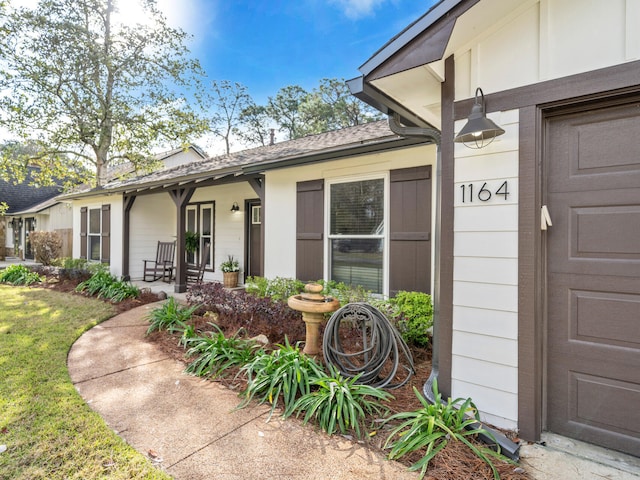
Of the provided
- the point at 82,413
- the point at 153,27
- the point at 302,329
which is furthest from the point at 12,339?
the point at 153,27

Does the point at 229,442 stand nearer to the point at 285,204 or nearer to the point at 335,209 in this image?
the point at 335,209

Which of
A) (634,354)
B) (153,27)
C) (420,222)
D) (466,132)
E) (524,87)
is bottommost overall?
(634,354)

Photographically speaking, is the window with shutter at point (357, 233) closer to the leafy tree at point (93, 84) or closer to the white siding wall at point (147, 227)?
the white siding wall at point (147, 227)

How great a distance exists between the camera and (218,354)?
368 cm

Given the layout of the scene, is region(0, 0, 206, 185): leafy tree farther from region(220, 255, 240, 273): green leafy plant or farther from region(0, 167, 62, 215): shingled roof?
region(0, 167, 62, 215): shingled roof

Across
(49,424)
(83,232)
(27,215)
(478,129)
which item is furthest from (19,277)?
(27,215)

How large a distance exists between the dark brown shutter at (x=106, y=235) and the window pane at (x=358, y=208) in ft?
26.0

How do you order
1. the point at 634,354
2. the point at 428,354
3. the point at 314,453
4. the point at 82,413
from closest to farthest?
the point at 634,354
the point at 314,453
the point at 82,413
the point at 428,354

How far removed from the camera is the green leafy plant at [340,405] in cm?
244

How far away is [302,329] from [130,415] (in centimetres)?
214

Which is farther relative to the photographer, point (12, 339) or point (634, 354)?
point (12, 339)

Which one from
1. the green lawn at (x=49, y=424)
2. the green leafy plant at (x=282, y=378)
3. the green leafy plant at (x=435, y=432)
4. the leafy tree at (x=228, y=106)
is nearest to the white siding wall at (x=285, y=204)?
the green leafy plant at (x=282, y=378)

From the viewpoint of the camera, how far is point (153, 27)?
11.8 m

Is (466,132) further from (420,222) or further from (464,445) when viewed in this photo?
(420,222)
